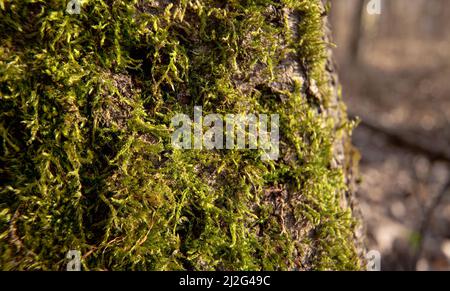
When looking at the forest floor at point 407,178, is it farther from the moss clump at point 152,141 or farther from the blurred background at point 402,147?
the moss clump at point 152,141

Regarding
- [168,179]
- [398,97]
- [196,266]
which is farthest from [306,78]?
[398,97]

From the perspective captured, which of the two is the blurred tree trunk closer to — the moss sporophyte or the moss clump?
the moss clump

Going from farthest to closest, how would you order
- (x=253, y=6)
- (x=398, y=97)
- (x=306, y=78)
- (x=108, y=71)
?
(x=398, y=97) → (x=306, y=78) → (x=253, y=6) → (x=108, y=71)

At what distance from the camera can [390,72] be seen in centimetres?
1755

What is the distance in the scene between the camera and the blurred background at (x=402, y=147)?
362 centimetres

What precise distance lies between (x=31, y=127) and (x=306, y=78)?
3.89 feet

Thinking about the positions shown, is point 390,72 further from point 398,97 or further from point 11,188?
point 11,188

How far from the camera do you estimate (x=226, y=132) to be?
1440mm

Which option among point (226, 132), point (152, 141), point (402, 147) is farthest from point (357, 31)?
point (152, 141)

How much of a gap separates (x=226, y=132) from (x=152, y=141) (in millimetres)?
306

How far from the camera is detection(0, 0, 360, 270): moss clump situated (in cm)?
124

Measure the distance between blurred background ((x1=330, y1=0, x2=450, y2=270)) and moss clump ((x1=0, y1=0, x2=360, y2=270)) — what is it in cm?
65

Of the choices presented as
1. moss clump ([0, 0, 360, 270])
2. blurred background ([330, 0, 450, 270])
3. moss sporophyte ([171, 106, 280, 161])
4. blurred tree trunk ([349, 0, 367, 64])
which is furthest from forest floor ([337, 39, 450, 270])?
blurred tree trunk ([349, 0, 367, 64])

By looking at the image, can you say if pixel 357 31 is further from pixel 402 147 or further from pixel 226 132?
pixel 226 132
